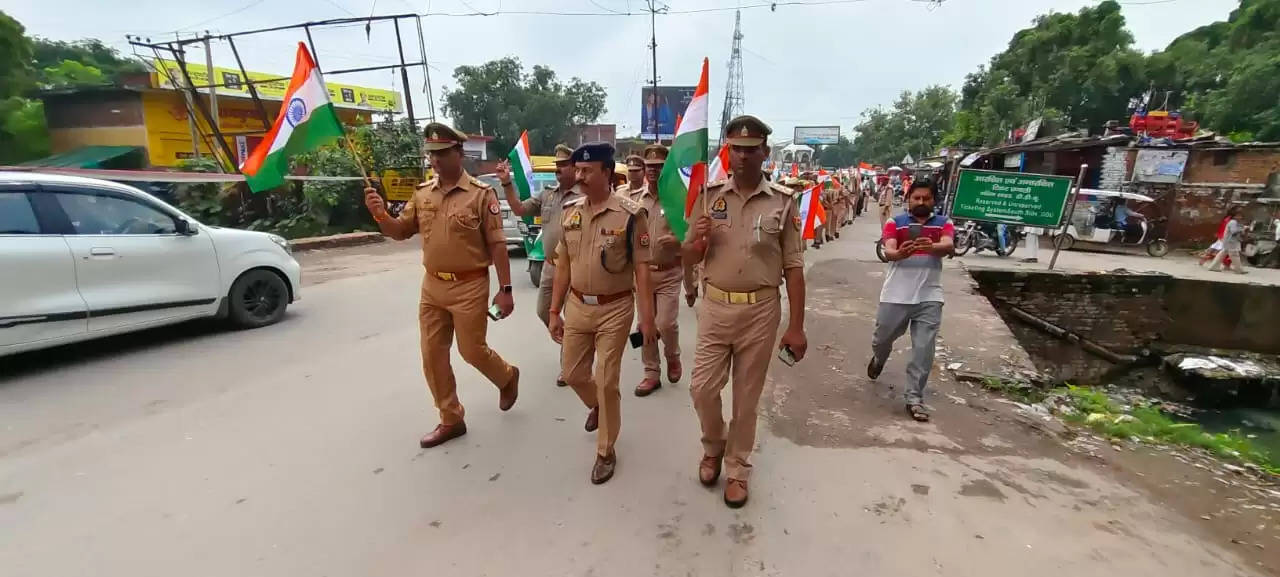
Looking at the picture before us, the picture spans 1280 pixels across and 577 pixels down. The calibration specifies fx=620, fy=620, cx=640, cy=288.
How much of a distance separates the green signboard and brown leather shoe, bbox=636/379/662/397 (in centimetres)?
779

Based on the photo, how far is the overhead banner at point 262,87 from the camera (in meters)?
20.3

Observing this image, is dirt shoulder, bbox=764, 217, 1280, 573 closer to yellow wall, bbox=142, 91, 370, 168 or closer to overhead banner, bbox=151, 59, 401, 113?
overhead banner, bbox=151, 59, 401, 113

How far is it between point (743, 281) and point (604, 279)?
0.70 meters

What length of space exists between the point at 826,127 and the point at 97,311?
77.5 meters

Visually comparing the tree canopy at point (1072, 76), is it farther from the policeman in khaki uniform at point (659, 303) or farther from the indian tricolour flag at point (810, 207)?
the policeman in khaki uniform at point (659, 303)

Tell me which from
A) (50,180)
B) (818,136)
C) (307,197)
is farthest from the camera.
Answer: (818,136)

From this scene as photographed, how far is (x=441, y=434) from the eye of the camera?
3551mm

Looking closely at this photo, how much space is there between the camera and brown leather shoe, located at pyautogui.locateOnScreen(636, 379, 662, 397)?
440cm

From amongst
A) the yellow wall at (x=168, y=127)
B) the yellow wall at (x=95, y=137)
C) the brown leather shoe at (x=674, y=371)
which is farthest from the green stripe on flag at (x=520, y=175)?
the yellow wall at (x=95, y=137)

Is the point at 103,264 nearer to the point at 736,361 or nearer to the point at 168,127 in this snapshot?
the point at 736,361

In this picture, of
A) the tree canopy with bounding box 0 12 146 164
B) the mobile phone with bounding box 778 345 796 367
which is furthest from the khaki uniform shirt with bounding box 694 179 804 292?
the tree canopy with bounding box 0 12 146 164

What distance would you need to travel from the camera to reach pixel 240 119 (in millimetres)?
23719

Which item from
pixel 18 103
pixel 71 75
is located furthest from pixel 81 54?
pixel 18 103

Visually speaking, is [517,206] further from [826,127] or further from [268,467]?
[826,127]
